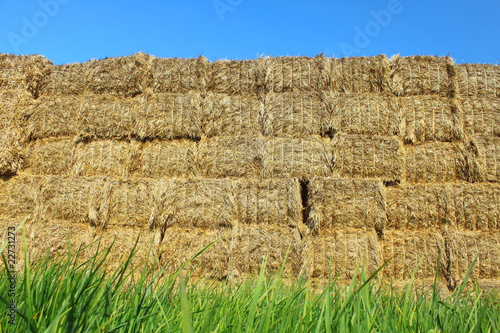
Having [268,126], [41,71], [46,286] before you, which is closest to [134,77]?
[41,71]

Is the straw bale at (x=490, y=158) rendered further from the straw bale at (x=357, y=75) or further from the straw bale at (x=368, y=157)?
the straw bale at (x=357, y=75)

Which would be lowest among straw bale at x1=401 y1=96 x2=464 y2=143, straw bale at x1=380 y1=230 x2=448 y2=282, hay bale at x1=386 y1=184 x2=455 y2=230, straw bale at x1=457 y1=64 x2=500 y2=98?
straw bale at x1=380 y1=230 x2=448 y2=282

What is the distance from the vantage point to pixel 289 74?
244 inches

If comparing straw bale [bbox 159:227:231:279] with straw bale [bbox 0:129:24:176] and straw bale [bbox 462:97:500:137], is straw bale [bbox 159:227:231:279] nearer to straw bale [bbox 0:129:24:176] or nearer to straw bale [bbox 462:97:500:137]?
straw bale [bbox 0:129:24:176]

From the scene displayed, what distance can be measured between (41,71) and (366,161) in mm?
6057

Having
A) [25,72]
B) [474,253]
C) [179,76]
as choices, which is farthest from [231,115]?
[474,253]

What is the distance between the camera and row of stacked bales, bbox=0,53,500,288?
559 centimetres

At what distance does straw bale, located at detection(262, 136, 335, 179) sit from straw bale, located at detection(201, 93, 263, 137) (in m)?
0.47

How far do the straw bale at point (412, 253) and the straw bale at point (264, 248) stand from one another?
1.35m

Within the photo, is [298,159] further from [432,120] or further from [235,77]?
[432,120]

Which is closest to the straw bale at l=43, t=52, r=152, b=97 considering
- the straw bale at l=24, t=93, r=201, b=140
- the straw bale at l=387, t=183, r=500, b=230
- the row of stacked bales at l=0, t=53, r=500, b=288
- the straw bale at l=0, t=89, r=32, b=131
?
the row of stacked bales at l=0, t=53, r=500, b=288

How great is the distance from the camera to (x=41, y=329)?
1099 mm

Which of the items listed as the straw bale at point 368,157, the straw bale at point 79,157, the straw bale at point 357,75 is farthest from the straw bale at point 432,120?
the straw bale at point 79,157

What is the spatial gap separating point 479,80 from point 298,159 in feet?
11.0
